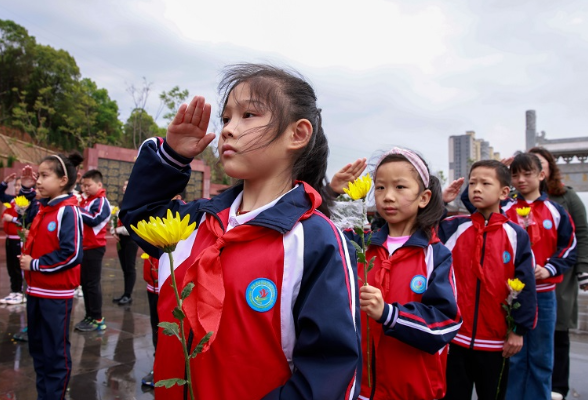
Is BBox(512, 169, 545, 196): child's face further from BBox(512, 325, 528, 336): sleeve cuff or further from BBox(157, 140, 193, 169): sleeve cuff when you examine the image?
BBox(157, 140, 193, 169): sleeve cuff

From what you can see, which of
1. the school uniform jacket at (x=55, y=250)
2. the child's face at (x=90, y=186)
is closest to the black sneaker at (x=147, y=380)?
the school uniform jacket at (x=55, y=250)

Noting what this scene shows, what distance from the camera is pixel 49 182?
3377 mm

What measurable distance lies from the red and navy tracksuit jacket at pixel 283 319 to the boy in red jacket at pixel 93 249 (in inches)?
173

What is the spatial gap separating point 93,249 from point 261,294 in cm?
511

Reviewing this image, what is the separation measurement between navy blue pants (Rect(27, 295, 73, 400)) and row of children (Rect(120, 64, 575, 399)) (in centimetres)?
199

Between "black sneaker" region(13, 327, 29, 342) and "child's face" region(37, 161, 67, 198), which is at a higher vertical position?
"child's face" region(37, 161, 67, 198)

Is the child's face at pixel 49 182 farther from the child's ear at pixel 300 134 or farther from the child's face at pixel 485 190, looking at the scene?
the child's face at pixel 485 190

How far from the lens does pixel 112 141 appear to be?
36.7m

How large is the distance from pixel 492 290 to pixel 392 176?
3.46 feet

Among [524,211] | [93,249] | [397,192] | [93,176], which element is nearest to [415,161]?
[397,192]

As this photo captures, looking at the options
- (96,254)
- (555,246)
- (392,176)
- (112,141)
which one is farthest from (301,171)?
(112,141)

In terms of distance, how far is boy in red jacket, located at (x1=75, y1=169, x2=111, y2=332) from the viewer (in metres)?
5.10

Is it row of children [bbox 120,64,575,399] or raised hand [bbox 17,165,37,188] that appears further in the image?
raised hand [bbox 17,165,37,188]

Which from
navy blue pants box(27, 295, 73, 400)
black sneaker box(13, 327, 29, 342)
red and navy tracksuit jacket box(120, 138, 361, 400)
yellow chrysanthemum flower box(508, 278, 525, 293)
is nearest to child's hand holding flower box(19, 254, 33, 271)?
navy blue pants box(27, 295, 73, 400)
